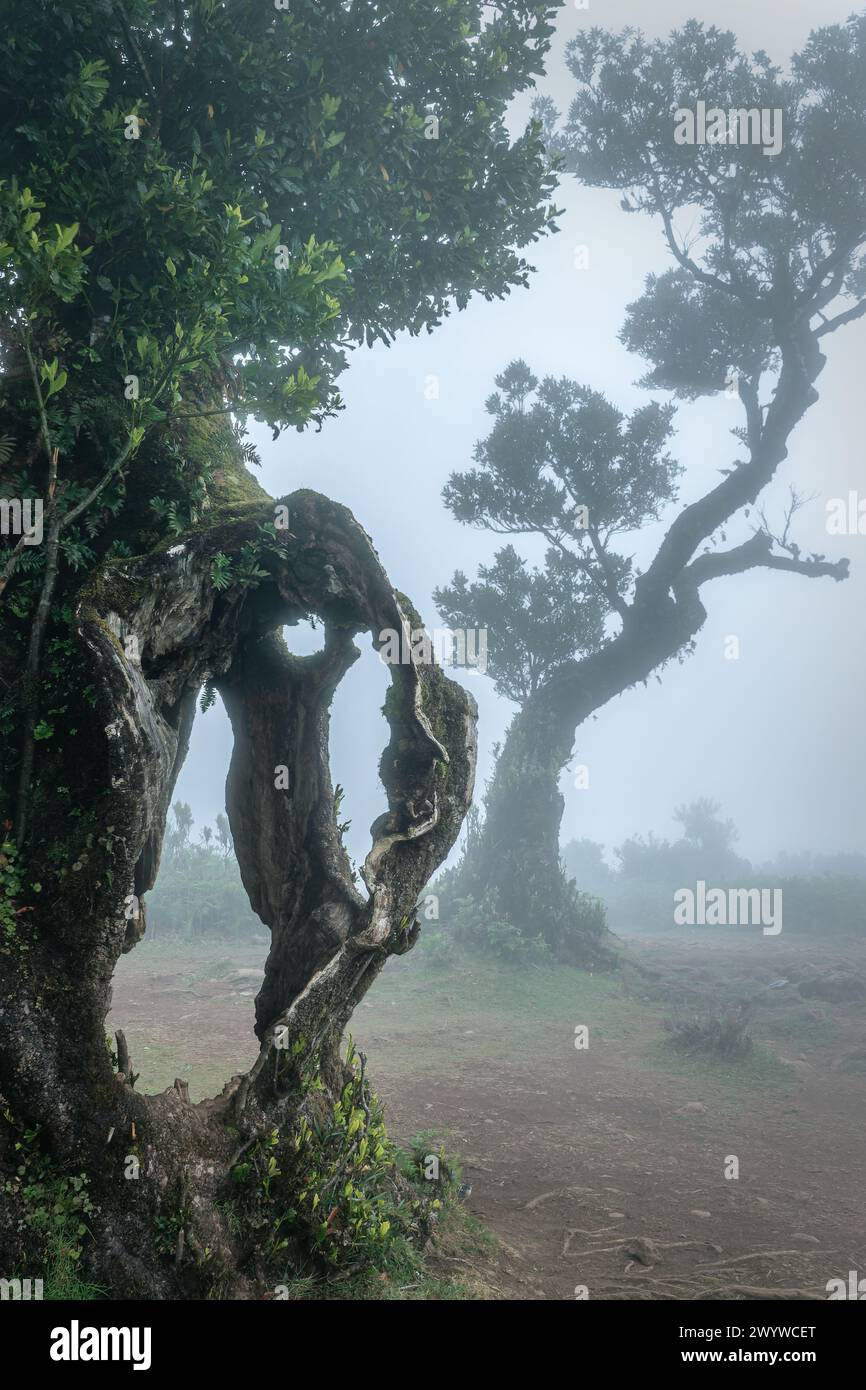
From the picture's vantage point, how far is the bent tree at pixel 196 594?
499 cm

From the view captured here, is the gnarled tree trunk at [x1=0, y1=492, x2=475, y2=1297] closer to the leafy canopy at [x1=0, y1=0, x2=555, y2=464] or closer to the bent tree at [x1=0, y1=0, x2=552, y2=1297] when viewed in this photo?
the bent tree at [x1=0, y1=0, x2=552, y2=1297]

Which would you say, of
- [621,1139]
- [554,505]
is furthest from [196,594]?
[554,505]

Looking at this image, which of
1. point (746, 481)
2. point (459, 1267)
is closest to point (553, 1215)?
point (459, 1267)

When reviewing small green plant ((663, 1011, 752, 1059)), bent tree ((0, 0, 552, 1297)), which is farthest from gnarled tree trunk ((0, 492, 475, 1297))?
small green plant ((663, 1011, 752, 1059))

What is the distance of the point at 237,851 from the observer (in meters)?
8.03

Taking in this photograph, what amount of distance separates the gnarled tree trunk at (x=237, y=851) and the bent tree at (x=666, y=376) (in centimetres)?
1562

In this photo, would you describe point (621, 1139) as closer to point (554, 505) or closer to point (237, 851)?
point (237, 851)

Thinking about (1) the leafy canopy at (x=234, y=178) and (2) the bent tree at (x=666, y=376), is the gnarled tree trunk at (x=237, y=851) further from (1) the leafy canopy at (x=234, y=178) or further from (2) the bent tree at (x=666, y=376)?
(2) the bent tree at (x=666, y=376)

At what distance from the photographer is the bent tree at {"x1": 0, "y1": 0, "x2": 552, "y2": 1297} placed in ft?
16.4

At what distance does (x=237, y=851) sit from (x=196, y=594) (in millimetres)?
2861

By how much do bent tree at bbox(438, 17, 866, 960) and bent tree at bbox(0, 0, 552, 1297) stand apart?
51.6ft

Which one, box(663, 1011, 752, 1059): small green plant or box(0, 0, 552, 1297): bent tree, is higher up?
box(0, 0, 552, 1297): bent tree

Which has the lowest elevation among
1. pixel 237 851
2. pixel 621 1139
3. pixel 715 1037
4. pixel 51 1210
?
pixel 621 1139
